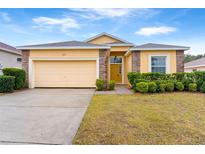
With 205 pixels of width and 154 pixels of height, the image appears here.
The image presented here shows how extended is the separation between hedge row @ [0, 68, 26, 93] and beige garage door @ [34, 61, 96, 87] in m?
1.23

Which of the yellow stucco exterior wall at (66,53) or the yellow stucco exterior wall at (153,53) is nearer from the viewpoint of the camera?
the yellow stucco exterior wall at (66,53)

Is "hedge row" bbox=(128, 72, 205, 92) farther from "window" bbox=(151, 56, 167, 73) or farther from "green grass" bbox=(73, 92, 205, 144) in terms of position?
"green grass" bbox=(73, 92, 205, 144)

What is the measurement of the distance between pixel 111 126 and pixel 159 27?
1663cm

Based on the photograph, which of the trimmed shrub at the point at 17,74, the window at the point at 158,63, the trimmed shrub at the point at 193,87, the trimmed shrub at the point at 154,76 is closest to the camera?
the trimmed shrub at the point at 193,87

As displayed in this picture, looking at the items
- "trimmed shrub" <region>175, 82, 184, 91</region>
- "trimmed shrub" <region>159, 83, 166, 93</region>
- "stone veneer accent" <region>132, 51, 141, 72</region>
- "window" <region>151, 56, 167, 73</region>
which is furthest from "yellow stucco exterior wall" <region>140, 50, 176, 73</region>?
"trimmed shrub" <region>159, 83, 166, 93</region>

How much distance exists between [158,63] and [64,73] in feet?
24.1

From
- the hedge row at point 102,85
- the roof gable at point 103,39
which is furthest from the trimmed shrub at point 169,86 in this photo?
the roof gable at point 103,39

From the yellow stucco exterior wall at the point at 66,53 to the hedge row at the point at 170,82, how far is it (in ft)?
11.8

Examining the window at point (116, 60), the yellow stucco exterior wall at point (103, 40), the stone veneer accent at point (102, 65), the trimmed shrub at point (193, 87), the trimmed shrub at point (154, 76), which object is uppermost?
the yellow stucco exterior wall at point (103, 40)

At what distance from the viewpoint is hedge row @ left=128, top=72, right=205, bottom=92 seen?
35.5ft

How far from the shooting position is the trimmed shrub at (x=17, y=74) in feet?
40.9

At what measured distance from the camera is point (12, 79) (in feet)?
38.7

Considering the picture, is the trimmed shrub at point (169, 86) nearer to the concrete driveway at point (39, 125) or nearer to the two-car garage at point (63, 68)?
the two-car garage at point (63, 68)
